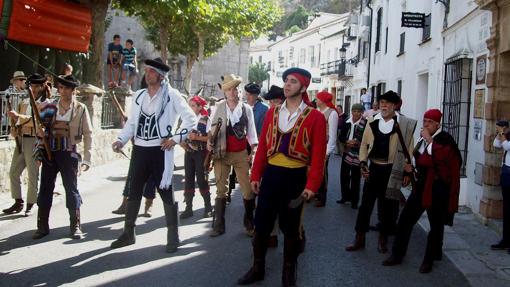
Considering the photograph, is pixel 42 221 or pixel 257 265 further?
pixel 42 221

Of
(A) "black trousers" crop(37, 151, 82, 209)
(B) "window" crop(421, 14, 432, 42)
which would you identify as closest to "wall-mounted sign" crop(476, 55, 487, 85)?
(B) "window" crop(421, 14, 432, 42)

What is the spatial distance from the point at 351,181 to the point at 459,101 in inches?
118

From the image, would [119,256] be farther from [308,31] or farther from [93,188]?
[308,31]

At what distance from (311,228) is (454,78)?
5435 millimetres

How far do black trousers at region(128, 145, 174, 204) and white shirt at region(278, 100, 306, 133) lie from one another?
4.64 feet

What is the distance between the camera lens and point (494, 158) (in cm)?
818

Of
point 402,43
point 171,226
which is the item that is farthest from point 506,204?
point 402,43

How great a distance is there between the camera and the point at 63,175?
20.3ft

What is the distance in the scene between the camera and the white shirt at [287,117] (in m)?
4.81

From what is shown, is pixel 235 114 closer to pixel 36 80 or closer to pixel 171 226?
pixel 171 226

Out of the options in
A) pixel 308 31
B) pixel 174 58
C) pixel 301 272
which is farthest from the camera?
pixel 308 31

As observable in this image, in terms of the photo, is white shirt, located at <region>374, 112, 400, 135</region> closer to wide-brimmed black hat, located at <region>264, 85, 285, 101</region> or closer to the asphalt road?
wide-brimmed black hat, located at <region>264, 85, 285, 101</region>

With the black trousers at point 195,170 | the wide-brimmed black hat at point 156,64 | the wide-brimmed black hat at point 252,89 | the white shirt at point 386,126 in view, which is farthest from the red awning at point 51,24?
the white shirt at point 386,126

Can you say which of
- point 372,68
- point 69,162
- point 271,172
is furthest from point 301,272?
point 372,68
